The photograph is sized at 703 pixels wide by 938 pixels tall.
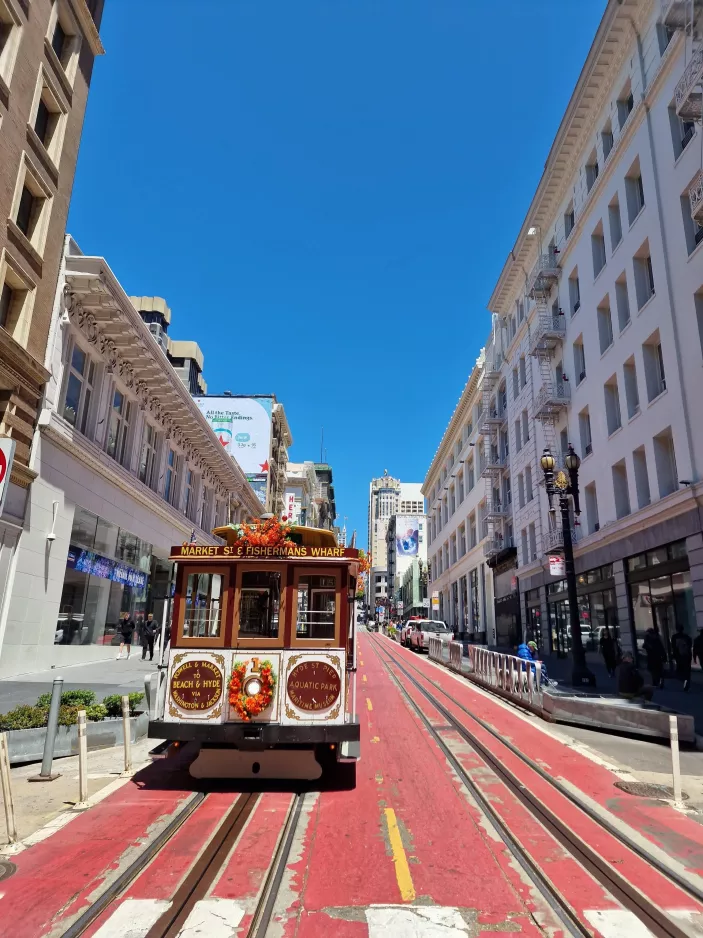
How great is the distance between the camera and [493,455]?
46281mm

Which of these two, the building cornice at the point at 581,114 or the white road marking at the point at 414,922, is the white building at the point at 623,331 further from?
the white road marking at the point at 414,922

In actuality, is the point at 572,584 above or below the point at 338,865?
above

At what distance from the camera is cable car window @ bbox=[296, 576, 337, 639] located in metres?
8.47

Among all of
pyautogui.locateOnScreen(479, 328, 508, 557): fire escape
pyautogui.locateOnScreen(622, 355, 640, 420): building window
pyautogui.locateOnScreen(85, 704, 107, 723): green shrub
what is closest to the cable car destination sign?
pyautogui.locateOnScreen(85, 704, 107, 723): green shrub

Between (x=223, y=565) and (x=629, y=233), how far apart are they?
72.8ft

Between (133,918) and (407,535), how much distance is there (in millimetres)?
113054

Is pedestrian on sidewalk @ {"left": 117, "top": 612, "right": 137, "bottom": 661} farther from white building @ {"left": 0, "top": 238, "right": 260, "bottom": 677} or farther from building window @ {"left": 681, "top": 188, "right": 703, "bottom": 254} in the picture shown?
building window @ {"left": 681, "top": 188, "right": 703, "bottom": 254}

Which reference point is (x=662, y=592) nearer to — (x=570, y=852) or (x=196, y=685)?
(x=570, y=852)

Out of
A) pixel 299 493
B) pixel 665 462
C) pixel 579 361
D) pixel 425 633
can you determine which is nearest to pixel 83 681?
pixel 665 462

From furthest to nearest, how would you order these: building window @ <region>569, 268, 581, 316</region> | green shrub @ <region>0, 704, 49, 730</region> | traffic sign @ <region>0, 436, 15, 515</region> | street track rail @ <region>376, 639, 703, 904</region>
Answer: building window @ <region>569, 268, 581, 316</region> < green shrub @ <region>0, 704, 49, 730</region> < street track rail @ <region>376, 639, 703, 904</region> < traffic sign @ <region>0, 436, 15, 515</region>

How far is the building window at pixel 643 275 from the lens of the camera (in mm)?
22578

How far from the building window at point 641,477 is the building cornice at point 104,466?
62.5ft

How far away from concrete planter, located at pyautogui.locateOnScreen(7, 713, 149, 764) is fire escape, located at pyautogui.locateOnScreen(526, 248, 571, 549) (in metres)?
23.4

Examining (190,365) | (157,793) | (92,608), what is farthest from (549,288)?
(190,365)
